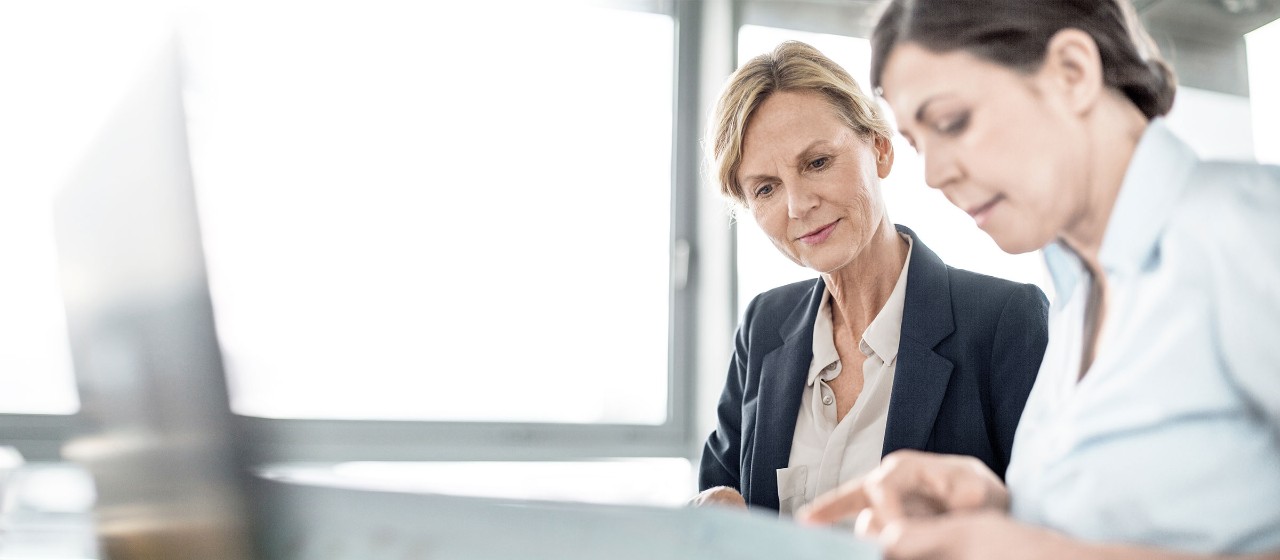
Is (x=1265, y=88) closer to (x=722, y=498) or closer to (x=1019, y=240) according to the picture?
(x=722, y=498)

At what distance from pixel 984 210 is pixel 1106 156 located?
0.30 feet

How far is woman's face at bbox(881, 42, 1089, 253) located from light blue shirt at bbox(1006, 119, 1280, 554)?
6 centimetres

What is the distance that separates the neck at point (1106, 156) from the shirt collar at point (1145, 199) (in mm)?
23

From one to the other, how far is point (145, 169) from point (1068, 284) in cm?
69

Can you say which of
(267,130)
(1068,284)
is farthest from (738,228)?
(1068,284)

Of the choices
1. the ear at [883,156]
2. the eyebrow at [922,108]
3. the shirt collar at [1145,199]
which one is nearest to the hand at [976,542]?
the shirt collar at [1145,199]

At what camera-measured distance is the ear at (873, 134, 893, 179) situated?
156 centimetres

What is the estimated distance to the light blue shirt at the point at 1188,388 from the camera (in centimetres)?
52

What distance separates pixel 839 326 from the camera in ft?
5.08

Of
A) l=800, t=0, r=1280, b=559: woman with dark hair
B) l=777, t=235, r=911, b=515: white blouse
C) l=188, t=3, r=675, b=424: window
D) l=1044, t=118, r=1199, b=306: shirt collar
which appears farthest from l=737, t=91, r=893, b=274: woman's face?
l=188, t=3, r=675, b=424: window

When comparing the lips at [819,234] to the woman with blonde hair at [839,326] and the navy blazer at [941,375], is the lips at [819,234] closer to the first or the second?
the woman with blonde hair at [839,326]

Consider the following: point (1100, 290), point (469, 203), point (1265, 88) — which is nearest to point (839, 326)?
point (1100, 290)

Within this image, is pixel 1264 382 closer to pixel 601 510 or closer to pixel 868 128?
pixel 601 510

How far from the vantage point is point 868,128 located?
59.5 inches
